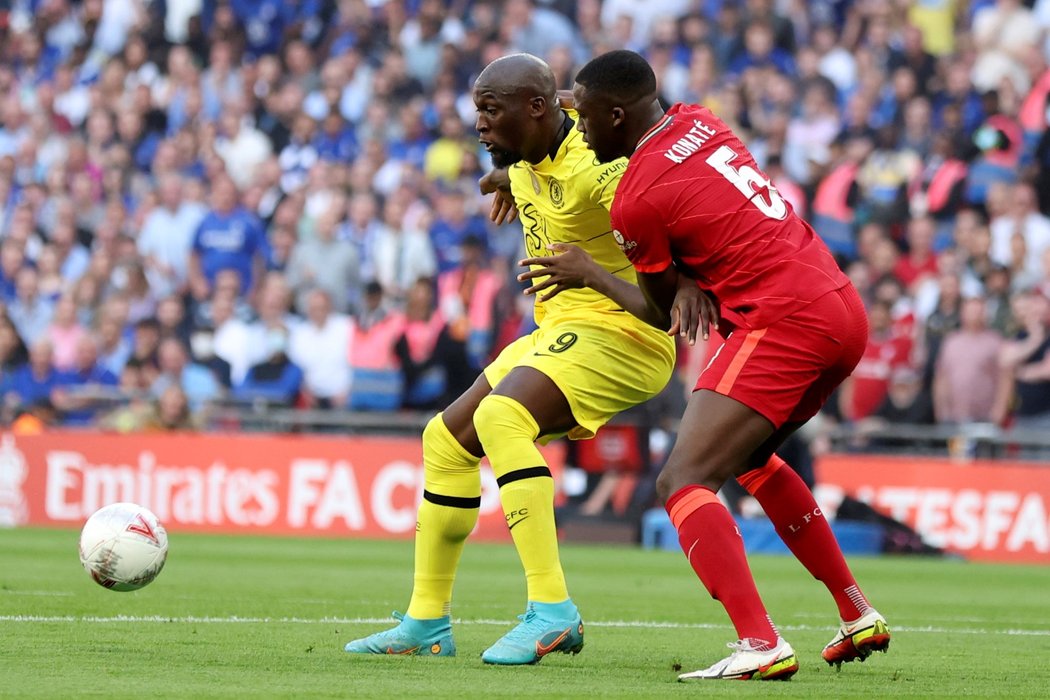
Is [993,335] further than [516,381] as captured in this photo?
Yes

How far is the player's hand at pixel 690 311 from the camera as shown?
6.80 m

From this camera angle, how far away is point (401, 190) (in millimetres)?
20234

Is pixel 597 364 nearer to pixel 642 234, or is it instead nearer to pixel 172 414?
pixel 642 234

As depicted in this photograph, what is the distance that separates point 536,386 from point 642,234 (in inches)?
37.6

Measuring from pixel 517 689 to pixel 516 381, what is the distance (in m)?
1.64

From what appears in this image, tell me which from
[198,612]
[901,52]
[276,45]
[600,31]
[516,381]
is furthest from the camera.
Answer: [276,45]

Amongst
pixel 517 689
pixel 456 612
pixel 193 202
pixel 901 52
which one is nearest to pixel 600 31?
pixel 901 52

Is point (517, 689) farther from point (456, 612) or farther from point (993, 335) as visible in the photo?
point (993, 335)

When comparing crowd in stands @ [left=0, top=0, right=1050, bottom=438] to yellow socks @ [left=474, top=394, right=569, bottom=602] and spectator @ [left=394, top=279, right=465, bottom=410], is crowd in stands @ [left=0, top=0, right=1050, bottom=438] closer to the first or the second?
spectator @ [left=394, top=279, right=465, bottom=410]

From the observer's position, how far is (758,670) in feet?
21.3

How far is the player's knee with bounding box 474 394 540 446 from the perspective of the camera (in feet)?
23.9

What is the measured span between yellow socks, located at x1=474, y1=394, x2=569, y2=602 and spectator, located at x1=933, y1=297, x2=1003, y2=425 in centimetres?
962

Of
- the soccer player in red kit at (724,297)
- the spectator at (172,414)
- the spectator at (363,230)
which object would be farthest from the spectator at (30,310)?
the soccer player in red kit at (724,297)

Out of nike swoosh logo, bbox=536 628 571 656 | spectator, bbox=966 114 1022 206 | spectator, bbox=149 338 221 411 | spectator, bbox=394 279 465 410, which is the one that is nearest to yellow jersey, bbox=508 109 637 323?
nike swoosh logo, bbox=536 628 571 656
